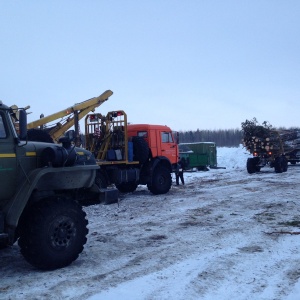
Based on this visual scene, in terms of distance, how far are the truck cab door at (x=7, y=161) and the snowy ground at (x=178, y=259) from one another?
1227 mm

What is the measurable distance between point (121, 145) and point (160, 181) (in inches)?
87.2

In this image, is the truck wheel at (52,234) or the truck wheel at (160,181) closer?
the truck wheel at (52,234)

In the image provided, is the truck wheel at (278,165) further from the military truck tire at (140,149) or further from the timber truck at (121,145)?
the military truck tire at (140,149)

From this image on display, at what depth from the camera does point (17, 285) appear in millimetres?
5551

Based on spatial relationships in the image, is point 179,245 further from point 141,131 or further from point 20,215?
point 141,131

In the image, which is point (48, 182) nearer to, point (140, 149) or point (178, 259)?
point (178, 259)

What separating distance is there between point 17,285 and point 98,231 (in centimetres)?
357

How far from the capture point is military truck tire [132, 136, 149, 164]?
15.8 m

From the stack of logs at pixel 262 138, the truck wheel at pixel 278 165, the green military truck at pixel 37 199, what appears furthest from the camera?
the stack of logs at pixel 262 138

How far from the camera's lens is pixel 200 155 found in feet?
102

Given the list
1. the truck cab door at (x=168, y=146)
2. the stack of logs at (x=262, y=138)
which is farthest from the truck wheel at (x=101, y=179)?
the stack of logs at (x=262, y=138)

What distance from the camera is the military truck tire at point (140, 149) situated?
15766mm

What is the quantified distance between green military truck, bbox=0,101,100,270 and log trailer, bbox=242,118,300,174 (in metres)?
21.0

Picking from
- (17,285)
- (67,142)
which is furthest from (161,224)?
(17,285)
